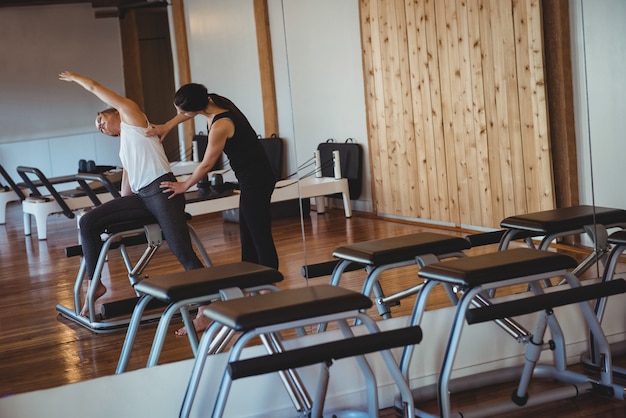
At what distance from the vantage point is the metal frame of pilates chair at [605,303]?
383 centimetres

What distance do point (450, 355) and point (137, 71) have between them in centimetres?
156

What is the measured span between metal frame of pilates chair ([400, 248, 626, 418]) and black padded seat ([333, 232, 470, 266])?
187mm

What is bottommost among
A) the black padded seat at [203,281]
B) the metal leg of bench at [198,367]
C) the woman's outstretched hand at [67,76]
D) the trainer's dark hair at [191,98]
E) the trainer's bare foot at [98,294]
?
the metal leg of bench at [198,367]

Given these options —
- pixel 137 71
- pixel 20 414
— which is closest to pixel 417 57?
pixel 137 71

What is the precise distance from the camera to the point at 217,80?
3744 mm

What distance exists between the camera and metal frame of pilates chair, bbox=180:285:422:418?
2.81m

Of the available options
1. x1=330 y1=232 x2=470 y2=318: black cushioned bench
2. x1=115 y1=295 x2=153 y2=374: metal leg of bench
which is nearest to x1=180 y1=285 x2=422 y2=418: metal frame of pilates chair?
x1=115 y1=295 x2=153 y2=374: metal leg of bench

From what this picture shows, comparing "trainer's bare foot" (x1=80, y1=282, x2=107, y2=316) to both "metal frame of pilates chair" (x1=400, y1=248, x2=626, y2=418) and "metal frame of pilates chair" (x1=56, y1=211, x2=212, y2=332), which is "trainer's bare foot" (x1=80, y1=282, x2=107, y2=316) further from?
"metal frame of pilates chair" (x1=400, y1=248, x2=626, y2=418)

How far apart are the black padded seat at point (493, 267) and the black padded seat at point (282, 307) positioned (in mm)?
398

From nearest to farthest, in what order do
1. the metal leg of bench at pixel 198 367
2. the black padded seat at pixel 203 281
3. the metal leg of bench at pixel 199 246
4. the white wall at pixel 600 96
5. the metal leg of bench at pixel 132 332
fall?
the metal leg of bench at pixel 198 367, the black padded seat at pixel 203 281, the metal leg of bench at pixel 132 332, the metal leg of bench at pixel 199 246, the white wall at pixel 600 96

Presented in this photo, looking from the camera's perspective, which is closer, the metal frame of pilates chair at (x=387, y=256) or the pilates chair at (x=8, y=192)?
the pilates chair at (x=8, y=192)

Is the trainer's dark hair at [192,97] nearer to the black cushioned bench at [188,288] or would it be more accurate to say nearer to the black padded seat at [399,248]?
the black cushioned bench at [188,288]

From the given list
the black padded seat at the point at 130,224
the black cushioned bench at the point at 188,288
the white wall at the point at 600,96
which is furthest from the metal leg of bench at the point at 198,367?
the white wall at the point at 600,96

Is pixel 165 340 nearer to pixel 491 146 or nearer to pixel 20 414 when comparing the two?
pixel 20 414
